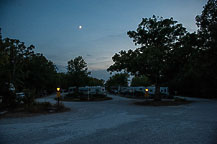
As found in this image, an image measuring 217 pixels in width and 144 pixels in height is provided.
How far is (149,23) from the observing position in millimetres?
22578

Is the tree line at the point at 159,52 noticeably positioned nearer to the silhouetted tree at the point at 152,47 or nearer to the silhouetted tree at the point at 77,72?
the silhouetted tree at the point at 152,47

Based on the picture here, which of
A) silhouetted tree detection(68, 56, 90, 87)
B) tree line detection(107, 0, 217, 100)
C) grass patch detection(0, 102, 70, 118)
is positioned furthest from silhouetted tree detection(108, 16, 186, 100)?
silhouetted tree detection(68, 56, 90, 87)

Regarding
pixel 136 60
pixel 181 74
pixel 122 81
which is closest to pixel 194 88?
pixel 181 74

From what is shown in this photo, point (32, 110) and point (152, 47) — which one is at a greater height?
point (152, 47)

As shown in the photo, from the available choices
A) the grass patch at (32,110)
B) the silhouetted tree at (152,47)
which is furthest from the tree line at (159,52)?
the grass patch at (32,110)

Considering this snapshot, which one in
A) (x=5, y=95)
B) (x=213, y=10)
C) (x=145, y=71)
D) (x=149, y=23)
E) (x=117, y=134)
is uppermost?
(x=149, y=23)

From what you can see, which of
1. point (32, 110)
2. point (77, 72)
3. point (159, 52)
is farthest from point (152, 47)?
point (77, 72)

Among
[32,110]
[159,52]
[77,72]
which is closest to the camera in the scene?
[32,110]

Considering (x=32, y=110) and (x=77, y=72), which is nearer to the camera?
(x=32, y=110)

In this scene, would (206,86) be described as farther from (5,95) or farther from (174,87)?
(5,95)

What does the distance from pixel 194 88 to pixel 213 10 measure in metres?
31.4

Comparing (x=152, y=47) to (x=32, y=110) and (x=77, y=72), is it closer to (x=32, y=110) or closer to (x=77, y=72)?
(x=32, y=110)

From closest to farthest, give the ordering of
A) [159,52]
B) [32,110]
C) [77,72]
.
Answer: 1. [32,110]
2. [159,52]
3. [77,72]

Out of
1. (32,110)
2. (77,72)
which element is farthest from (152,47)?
(77,72)
